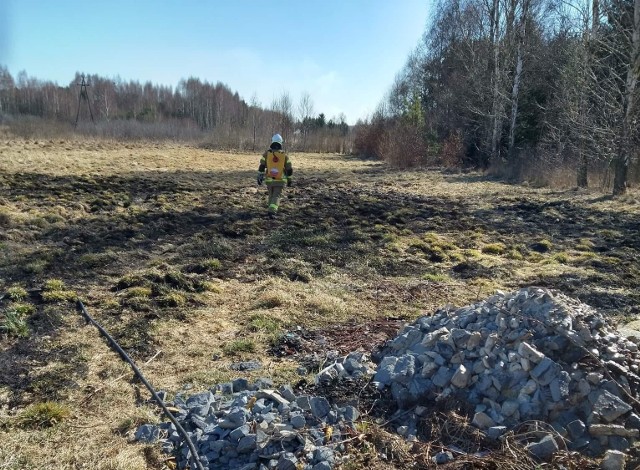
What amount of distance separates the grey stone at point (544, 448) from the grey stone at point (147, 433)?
2.48m

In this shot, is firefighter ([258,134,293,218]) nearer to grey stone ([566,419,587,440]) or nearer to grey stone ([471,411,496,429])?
grey stone ([471,411,496,429])

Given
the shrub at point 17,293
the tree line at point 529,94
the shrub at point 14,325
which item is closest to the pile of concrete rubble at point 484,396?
the shrub at point 14,325

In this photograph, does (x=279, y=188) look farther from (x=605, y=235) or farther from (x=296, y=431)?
(x=296, y=431)

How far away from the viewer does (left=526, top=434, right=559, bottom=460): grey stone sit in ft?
9.86

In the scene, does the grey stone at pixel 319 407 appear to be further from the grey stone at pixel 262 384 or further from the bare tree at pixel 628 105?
the bare tree at pixel 628 105

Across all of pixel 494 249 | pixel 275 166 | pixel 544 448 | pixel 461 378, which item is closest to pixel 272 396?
pixel 461 378

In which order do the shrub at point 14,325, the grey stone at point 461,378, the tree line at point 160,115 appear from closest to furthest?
the grey stone at point 461,378 → the shrub at point 14,325 → the tree line at point 160,115

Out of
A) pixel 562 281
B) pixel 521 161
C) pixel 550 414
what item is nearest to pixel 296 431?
pixel 550 414

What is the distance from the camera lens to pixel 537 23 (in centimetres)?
2277

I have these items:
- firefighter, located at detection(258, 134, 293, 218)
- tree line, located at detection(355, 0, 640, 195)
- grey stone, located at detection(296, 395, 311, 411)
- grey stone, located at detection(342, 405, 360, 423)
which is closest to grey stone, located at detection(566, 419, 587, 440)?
grey stone, located at detection(342, 405, 360, 423)

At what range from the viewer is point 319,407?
11.7 ft

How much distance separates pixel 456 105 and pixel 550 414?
26688mm

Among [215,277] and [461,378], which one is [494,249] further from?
[461,378]

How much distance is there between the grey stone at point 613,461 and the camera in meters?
2.89
